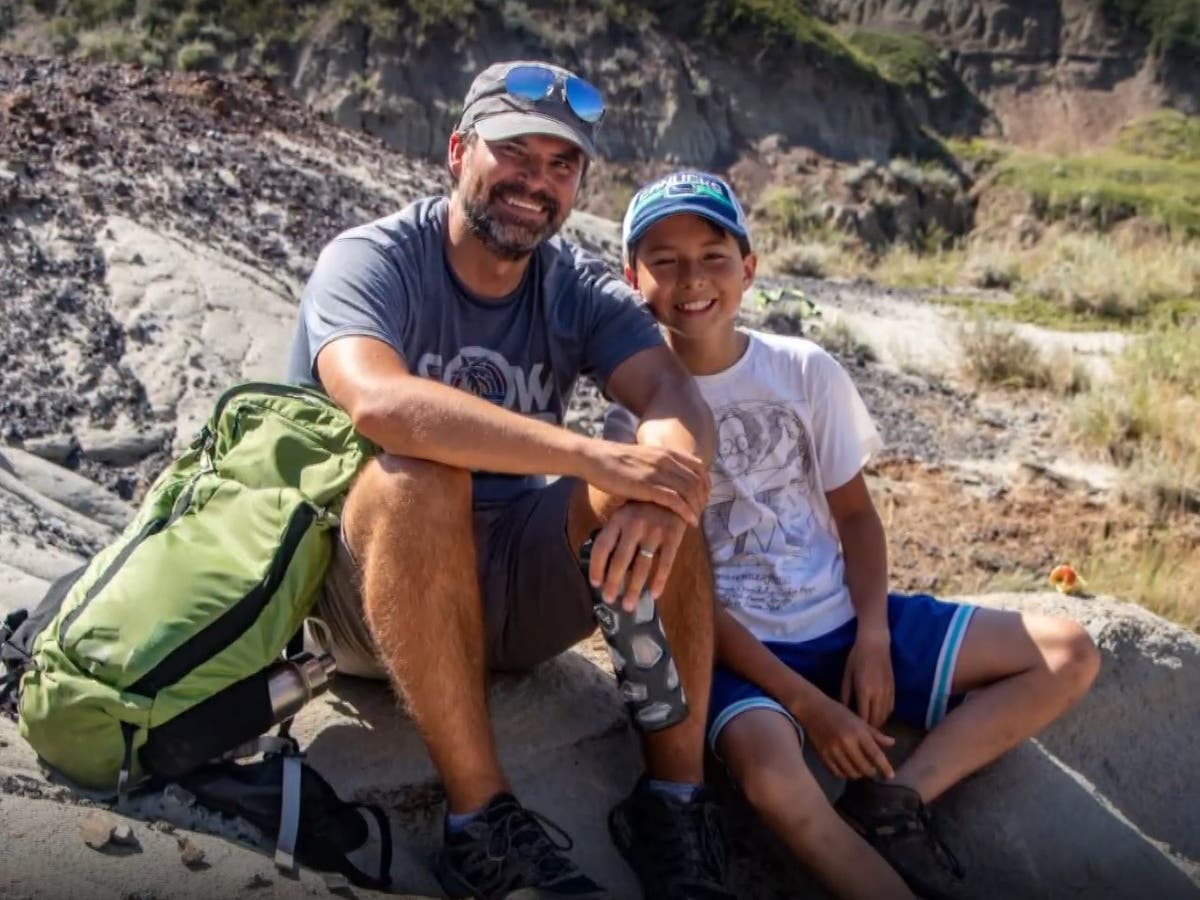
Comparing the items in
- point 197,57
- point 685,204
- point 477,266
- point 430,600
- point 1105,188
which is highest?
point 1105,188

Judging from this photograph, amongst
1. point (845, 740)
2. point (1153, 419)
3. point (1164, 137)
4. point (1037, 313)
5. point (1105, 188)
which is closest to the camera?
point (845, 740)

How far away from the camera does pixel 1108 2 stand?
36.5 meters

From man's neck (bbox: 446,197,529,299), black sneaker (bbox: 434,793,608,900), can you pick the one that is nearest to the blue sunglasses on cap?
man's neck (bbox: 446,197,529,299)

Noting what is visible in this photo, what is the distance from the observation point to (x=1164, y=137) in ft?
112

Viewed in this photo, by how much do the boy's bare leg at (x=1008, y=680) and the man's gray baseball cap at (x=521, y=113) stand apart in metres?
1.43

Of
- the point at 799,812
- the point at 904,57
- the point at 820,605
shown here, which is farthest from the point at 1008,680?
the point at 904,57

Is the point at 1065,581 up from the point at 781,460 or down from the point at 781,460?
down

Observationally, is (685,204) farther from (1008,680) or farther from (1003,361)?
(1003,361)

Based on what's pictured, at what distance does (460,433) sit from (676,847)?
92cm

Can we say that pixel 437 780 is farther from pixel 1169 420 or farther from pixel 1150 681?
pixel 1169 420

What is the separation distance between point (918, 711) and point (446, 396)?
1.35 metres

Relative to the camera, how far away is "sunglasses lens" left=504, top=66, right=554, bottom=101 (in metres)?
3.36

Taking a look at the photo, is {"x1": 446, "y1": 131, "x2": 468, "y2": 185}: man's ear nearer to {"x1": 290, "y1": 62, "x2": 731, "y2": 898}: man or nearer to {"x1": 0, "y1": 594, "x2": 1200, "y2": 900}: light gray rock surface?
{"x1": 290, "y1": 62, "x2": 731, "y2": 898}: man

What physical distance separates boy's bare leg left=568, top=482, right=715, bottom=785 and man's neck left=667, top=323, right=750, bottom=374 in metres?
0.56
